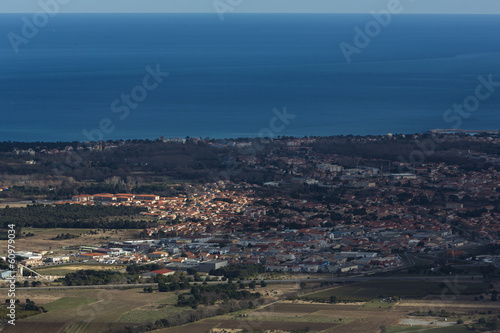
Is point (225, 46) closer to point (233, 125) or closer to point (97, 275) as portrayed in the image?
point (233, 125)

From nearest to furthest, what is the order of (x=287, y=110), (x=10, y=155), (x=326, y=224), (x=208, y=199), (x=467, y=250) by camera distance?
(x=467, y=250) → (x=326, y=224) → (x=208, y=199) → (x=10, y=155) → (x=287, y=110)

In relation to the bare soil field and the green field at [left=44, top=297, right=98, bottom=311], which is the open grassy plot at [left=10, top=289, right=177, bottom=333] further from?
the bare soil field

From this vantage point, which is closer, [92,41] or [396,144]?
[396,144]

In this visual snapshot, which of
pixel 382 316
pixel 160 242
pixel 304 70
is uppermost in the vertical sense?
pixel 304 70

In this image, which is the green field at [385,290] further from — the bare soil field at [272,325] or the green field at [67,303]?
the green field at [67,303]

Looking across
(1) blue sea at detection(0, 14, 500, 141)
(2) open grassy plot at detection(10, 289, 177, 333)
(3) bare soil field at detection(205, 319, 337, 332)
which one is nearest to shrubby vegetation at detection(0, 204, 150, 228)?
(2) open grassy plot at detection(10, 289, 177, 333)

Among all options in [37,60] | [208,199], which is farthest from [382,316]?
[37,60]

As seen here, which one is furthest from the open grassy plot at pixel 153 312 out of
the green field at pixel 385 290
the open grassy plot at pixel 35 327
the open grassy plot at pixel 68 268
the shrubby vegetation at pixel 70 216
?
the shrubby vegetation at pixel 70 216
